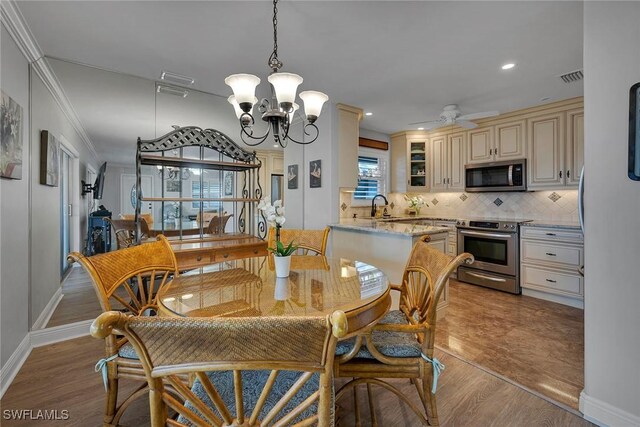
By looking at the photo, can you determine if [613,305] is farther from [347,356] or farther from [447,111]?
[447,111]

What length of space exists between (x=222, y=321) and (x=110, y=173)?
3.04m

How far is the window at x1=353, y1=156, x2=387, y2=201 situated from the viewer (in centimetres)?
489

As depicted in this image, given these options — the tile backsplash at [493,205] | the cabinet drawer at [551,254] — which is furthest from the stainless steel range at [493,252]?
the tile backsplash at [493,205]

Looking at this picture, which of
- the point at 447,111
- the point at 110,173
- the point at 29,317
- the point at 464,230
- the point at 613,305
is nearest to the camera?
the point at 613,305

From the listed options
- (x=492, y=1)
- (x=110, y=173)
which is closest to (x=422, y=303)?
(x=492, y=1)

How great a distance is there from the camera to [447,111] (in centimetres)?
368

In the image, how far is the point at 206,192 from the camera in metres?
3.21

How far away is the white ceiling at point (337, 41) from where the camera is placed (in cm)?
189

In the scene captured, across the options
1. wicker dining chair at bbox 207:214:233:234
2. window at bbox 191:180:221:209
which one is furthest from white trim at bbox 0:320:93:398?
window at bbox 191:180:221:209

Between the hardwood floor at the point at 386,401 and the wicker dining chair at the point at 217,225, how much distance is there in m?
1.61

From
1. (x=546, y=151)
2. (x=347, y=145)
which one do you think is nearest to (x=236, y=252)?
(x=347, y=145)

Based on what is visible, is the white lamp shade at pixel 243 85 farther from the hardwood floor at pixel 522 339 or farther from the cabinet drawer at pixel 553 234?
the cabinet drawer at pixel 553 234

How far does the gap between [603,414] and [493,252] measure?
2.54 m

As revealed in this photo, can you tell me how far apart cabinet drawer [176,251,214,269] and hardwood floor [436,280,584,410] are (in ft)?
7.12
